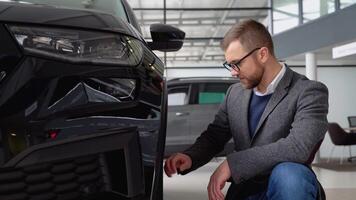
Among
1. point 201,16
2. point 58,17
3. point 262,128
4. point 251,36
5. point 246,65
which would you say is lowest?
point 201,16

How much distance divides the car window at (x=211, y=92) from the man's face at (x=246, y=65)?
4465mm

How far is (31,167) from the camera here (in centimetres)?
108

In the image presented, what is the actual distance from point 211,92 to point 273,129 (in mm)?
4673

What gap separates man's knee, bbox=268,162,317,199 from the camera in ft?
4.56

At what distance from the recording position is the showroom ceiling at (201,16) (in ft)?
40.7

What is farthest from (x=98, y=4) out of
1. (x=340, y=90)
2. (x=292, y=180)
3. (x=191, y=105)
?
(x=340, y=90)

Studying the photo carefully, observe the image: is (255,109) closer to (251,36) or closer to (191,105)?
(251,36)

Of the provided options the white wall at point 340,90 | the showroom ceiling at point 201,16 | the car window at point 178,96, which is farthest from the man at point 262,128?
the white wall at point 340,90

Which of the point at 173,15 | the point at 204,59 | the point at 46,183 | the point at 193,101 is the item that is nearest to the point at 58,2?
the point at 46,183

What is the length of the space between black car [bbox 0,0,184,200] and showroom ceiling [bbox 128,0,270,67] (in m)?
10.7

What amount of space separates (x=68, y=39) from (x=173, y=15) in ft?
38.6

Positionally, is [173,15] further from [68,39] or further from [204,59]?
[68,39]

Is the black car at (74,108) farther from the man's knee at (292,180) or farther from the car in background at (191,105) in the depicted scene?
the car in background at (191,105)

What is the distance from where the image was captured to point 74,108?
111 centimetres
